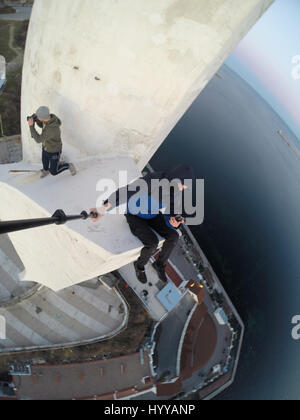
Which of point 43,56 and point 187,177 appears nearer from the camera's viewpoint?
point 187,177

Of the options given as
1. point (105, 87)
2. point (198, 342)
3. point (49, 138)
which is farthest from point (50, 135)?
point (198, 342)

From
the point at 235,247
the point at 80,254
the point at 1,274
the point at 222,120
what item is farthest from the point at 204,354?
the point at 222,120

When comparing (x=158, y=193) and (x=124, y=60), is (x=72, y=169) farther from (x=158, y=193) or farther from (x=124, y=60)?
(x=124, y=60)

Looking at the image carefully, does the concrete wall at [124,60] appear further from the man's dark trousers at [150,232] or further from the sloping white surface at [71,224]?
the man's dark trousers at [150,232]

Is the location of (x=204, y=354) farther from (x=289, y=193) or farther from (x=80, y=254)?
(x=289, y=193)

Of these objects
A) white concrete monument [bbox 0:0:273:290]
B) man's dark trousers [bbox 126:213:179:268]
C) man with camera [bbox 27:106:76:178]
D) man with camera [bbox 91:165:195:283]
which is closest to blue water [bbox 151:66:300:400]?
man's dark trousers [bbox 126:213:179:268]
